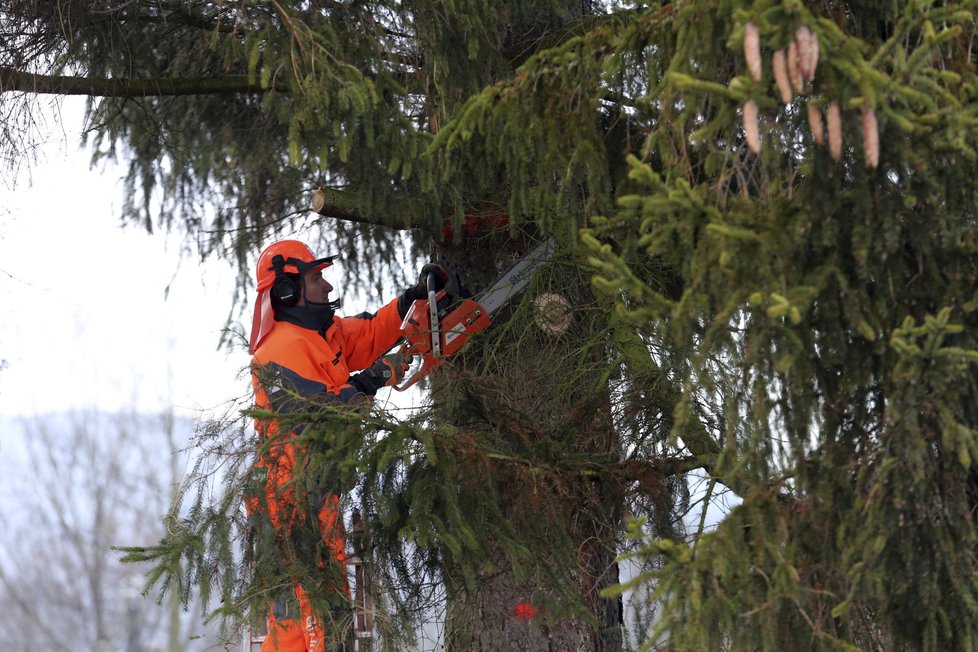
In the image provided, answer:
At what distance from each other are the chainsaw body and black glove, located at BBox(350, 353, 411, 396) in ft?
0.15

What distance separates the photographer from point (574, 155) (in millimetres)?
3766

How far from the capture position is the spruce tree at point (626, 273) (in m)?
3.07

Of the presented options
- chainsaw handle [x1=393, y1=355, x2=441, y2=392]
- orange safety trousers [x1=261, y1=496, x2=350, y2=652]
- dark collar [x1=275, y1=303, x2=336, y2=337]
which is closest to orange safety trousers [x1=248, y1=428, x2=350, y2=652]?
orange safety trousers [x1=261, y1=496, x2=350, y2=652]

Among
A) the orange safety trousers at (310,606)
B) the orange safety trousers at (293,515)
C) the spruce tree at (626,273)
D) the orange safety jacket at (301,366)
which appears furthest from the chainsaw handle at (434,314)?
the orange safety trousers at (310,606)

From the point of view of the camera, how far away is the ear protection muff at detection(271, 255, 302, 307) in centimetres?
595

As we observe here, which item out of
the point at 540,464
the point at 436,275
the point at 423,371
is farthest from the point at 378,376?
the point at 540,464

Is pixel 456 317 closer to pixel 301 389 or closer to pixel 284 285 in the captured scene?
pixel 301 389

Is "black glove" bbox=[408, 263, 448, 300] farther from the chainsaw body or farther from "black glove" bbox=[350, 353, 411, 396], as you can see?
"black glove" bbox=[350, 353, 411, 396]

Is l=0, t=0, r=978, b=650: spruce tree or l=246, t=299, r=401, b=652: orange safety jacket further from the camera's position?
l=246, t=299, r=401, b=652: orange safety jacket

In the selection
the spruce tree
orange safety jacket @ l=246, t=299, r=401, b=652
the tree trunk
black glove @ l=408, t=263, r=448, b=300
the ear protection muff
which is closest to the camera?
the spruce tree

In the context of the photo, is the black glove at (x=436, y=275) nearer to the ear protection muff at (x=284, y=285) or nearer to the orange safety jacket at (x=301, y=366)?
the orange safety jacket at (x=301, y=366)

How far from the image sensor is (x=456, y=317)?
5.66 m

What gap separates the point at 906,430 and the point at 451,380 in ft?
7.76

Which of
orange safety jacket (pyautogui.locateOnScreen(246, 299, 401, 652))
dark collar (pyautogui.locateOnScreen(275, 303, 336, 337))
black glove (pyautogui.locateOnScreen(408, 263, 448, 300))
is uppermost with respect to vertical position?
black glove (pyautogui.locateOnScreen(408, 263, 448, 300))
